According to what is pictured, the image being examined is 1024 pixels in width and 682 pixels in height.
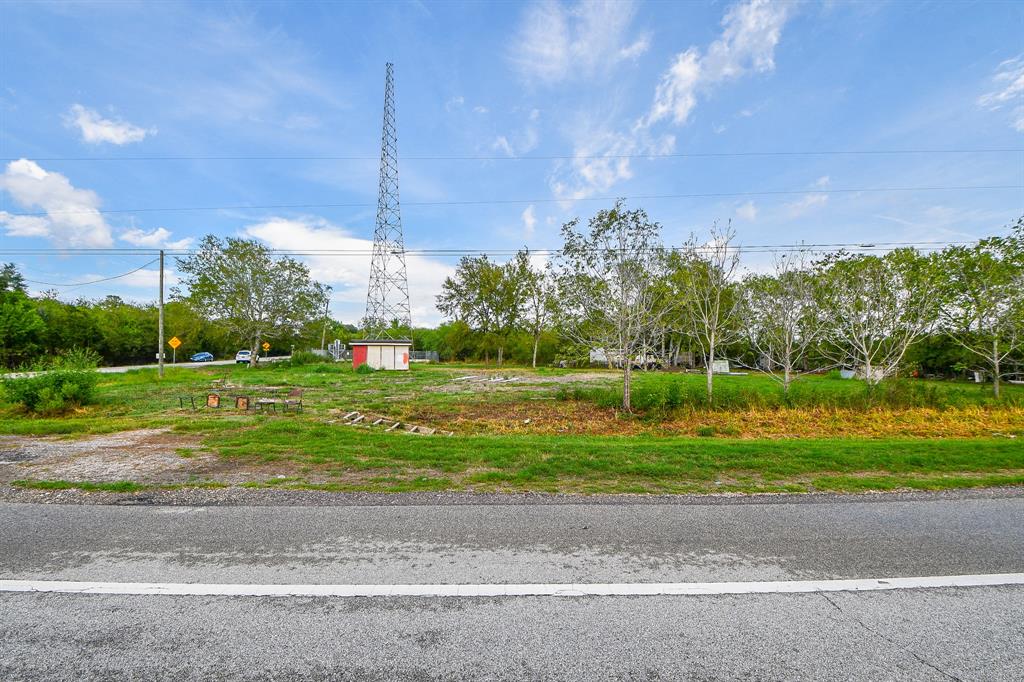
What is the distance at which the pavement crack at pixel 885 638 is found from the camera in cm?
229

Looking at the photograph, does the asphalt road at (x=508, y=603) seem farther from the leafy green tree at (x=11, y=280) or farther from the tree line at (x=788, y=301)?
the leafy green tree at (x=11, y=280)

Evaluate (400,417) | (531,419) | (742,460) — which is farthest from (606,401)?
(742,460)

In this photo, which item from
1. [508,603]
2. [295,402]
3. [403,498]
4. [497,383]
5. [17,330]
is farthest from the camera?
[17,330]

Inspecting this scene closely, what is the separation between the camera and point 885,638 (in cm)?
261

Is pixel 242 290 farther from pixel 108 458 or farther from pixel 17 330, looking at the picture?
pixel 108 458

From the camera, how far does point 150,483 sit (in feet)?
19.5

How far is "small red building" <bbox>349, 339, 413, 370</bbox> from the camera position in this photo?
3978cm

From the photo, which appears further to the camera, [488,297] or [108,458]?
[488,297]

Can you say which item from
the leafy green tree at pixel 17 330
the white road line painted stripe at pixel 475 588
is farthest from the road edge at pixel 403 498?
the leafy green tree at pixel 17 330

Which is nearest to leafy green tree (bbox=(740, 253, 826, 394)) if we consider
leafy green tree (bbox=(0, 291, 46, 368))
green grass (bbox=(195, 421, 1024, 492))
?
green grass (bbox=(195, 421, 1024, 492))

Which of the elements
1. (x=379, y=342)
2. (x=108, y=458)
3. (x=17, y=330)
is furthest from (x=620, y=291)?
(x=17, y=330)

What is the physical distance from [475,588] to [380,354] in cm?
3904

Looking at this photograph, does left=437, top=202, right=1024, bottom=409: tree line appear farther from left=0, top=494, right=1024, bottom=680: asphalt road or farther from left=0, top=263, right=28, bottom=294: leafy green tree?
left=0, top=263, right=28, bottom=294: leafy green tree

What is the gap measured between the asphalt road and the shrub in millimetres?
10616
